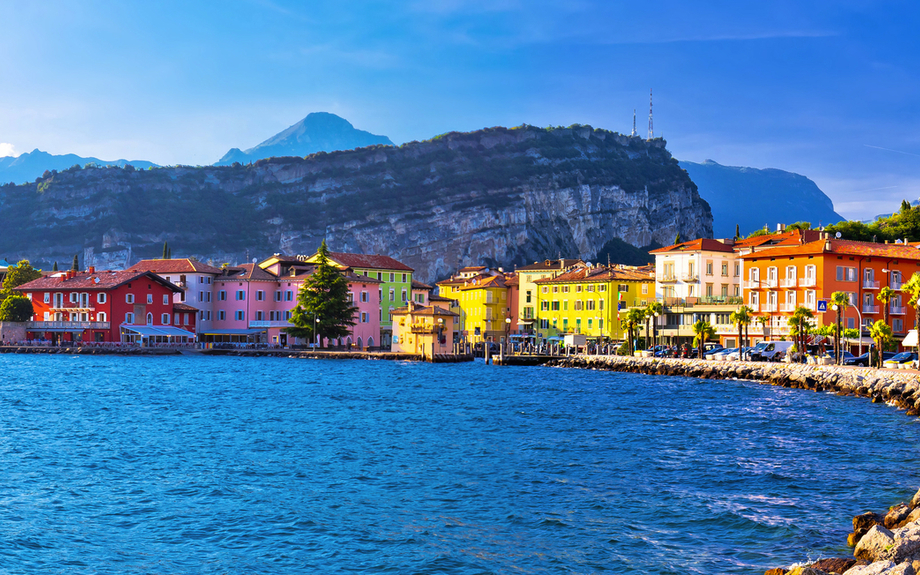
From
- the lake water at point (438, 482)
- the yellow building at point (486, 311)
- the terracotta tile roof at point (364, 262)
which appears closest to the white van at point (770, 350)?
the lake water at point (438, 482)

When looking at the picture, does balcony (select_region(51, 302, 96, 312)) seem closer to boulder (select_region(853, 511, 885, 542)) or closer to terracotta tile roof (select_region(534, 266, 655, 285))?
terracotta tile roof (select_region(534, 266, 655, 285))

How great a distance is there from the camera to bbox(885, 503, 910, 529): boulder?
16141 millimetres

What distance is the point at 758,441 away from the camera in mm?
29062

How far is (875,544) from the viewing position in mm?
14070

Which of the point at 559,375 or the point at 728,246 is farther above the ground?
the point at 728,246

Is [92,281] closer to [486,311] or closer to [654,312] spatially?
[486,311]

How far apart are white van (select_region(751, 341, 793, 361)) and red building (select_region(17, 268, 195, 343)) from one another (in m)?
61.1

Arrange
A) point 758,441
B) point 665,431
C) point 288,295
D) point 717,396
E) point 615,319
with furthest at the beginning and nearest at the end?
point 288,295
point 615,319
point 717,396
point 665,431
point 758,441

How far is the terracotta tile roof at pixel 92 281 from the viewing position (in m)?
93.1

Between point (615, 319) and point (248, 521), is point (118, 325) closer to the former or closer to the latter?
point (615, 319)

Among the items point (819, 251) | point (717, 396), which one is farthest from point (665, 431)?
point (819, 251)

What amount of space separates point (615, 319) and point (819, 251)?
29.1 m

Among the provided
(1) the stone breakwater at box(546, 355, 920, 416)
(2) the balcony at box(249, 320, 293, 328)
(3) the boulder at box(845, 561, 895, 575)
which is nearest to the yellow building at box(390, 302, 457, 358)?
(1) the stone breakwater at box(546, 355, 920, 416)

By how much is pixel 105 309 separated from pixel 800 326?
70797mm
